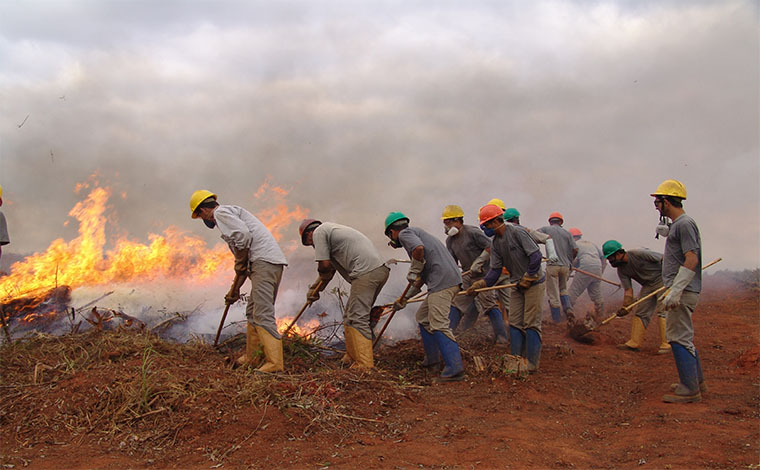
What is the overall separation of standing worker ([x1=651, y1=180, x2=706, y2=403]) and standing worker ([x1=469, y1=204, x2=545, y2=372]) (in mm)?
1471

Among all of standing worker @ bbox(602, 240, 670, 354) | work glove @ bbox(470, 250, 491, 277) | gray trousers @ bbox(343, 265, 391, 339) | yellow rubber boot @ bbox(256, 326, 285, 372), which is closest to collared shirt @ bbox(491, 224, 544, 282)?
work glove @ bbox(470, 250, 491, 277)

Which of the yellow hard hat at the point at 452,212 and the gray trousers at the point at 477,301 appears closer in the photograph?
the yellow hard hat at the point at 452,212

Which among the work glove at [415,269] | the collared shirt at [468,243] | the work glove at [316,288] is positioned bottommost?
the work glove at [316,288]

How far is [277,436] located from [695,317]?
381 inches

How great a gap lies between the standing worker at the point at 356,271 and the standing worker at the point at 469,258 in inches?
70.2

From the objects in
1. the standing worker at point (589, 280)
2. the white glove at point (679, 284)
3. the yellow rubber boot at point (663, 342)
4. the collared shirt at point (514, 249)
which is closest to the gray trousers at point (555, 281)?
the standing worker at point (589, 280)

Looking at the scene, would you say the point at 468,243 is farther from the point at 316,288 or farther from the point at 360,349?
the point at 360,349

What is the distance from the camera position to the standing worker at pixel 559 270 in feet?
32.3

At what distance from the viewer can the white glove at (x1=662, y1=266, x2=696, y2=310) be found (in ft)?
16.3

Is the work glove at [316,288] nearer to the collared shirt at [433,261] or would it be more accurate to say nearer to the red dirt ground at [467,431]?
the collared shirt at [433,261]

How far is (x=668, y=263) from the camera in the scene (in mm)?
5328

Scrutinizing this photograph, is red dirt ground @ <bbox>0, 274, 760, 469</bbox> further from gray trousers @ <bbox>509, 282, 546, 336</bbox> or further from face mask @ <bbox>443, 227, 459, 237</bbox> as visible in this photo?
face mask @ <bbox>443, 227, 459, 237</bbox>

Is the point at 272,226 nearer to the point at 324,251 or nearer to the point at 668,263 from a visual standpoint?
the point at 324,251

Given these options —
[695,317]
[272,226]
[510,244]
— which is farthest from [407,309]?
[695,317]
